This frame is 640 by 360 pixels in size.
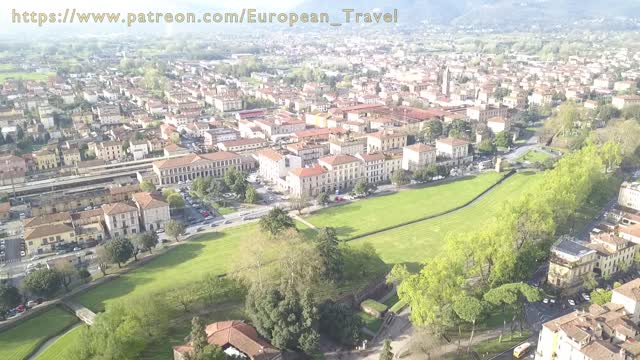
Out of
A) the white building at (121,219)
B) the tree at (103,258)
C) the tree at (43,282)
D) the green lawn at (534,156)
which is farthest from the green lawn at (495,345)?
the green lawn at (534,156)

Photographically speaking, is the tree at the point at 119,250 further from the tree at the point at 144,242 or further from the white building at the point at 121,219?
the white building at the point at 121,219

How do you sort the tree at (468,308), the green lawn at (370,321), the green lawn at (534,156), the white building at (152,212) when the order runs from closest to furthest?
the tree at (468,308), the green lawn at (370,321), the white building at (152,212), the green lawn at (534,156)

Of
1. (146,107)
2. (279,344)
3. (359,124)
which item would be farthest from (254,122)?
(279,344)

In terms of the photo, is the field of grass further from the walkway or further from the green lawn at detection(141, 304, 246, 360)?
the green lawn at detection(141, 304, 246, 360)

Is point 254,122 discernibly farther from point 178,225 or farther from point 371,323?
point 371,323

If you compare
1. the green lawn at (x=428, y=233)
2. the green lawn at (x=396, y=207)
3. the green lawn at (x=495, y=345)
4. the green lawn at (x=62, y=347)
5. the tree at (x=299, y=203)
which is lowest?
the green lawn at (x=495, y=345)

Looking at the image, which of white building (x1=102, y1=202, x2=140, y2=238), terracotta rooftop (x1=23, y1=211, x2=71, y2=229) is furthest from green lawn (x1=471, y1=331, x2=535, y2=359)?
terracotta rooftop (x1=23, y1=211, x2=71, y2=229)
